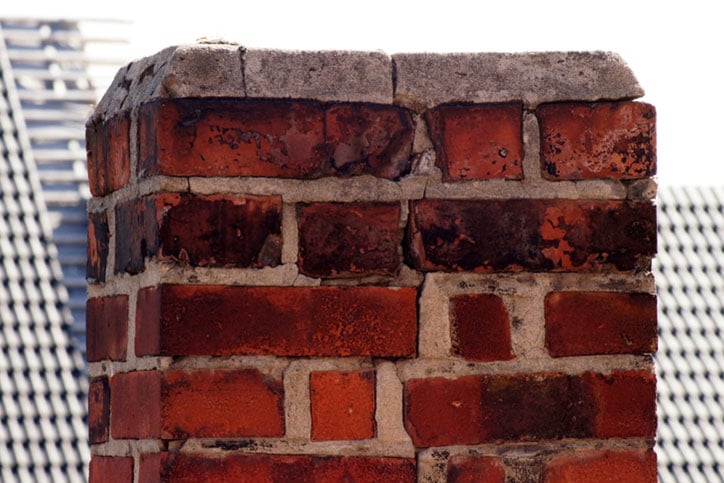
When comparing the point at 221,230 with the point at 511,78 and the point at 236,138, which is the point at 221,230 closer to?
the point at 236,138

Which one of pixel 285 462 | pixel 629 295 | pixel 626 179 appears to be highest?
pixel 626 179

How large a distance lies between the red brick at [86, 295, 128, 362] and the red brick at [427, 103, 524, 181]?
0.40 metres

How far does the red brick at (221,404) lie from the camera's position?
1.43 meters

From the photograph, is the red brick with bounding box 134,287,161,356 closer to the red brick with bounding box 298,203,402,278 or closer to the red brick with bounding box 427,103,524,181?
the red brick with bounding box 298,203,402,278

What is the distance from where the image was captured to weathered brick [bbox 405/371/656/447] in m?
1.49

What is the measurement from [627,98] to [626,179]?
0.09 m

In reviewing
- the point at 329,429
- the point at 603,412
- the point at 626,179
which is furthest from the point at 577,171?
the point at 329,429

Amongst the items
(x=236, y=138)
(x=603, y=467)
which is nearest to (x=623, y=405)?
(x=603, y=467)

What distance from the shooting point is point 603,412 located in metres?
1.53

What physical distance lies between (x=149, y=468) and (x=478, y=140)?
503 mm

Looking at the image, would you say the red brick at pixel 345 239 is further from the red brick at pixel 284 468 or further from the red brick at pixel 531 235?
the red brick at pixel 284 468

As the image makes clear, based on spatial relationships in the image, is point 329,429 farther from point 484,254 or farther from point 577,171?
point 577,171

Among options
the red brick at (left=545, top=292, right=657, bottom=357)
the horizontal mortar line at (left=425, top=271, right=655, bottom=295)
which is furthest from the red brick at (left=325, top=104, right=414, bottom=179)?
the red brick at (left=545, top=292, right=657, bottom=357)

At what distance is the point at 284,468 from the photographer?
57.0 inches
